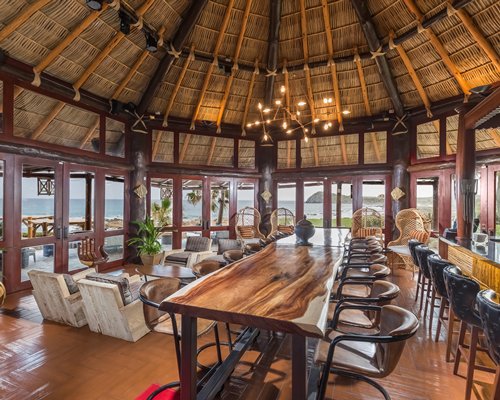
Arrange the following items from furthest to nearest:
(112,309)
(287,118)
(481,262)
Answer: (287,118)
(481,262)
(112,309)

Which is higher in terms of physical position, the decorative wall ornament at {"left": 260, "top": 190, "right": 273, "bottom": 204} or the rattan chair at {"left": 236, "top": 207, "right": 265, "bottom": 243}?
the decorative wall ornament at {"left": 260, "top": 190, "right": 273, "bottom": 204}

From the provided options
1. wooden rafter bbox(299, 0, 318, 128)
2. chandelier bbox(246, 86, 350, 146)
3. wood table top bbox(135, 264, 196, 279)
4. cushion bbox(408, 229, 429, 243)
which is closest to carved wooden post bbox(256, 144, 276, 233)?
chandelier bbox(246, 86, 350, 146)

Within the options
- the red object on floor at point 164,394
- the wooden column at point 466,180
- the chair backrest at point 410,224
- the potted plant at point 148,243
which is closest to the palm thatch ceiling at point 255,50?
the wooden column at point 466,180

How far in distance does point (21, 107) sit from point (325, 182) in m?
6.90

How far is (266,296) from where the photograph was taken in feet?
Answer: 5.58

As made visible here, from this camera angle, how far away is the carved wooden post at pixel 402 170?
22.2 feet

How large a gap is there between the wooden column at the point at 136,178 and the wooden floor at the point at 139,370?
3590 mm

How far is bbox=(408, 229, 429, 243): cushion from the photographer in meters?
5.78

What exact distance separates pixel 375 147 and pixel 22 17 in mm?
7630

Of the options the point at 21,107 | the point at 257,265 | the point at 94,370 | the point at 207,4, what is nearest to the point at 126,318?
the point at 94,370

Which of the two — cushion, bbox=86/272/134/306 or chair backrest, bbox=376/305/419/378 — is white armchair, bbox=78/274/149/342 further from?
chair backrest, bbox=376/305/419/378

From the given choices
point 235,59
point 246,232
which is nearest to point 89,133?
point 235,59

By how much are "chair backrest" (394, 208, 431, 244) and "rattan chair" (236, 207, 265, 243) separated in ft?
11.2

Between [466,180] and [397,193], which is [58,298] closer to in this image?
[466,180]
